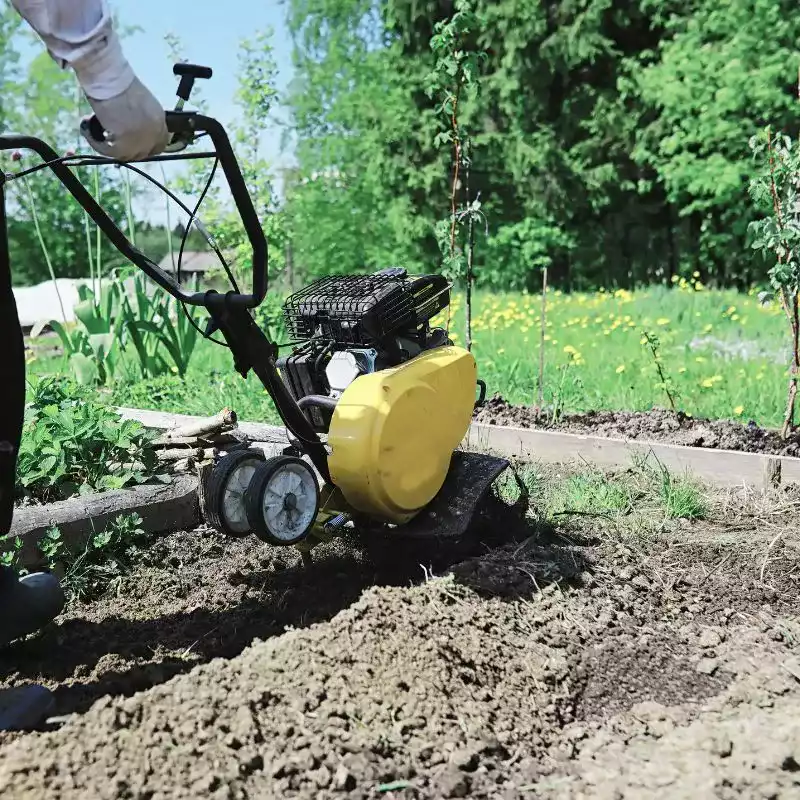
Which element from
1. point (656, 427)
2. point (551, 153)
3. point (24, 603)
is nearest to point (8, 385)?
point (24, 603)

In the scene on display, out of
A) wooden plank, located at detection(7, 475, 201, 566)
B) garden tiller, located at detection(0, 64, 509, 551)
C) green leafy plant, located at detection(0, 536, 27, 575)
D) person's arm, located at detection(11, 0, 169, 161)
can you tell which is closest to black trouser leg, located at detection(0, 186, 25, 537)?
garden tiller, located at detection(0, 64, 509, 551)

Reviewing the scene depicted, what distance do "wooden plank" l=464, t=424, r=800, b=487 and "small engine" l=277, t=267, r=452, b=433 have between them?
120 cm

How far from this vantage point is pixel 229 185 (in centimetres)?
238

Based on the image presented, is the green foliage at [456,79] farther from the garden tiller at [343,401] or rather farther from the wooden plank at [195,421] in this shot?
the garden tiller at [343,401]

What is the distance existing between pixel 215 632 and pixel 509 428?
78.1 inches

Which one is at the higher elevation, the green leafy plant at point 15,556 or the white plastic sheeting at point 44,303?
the white plastic sheeting at point 44,303

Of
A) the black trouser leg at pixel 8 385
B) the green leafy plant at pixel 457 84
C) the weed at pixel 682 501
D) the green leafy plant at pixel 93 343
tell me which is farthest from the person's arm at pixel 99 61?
the green leafy plant at pixel 93 343

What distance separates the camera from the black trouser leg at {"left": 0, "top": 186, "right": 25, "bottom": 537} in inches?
87.0

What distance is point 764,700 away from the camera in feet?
7.37

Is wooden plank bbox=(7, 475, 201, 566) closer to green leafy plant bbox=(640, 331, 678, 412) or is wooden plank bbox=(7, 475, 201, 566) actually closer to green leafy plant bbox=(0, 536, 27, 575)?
green leafy plant bbox=(0, 536, 27, 575)

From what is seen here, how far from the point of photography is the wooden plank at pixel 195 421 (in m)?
4.01

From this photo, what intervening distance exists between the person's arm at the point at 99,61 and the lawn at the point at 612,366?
9.92ft

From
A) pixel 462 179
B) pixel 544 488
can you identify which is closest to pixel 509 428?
pixel 544 488

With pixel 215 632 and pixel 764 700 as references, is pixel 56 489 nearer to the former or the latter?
pixel 215 632
